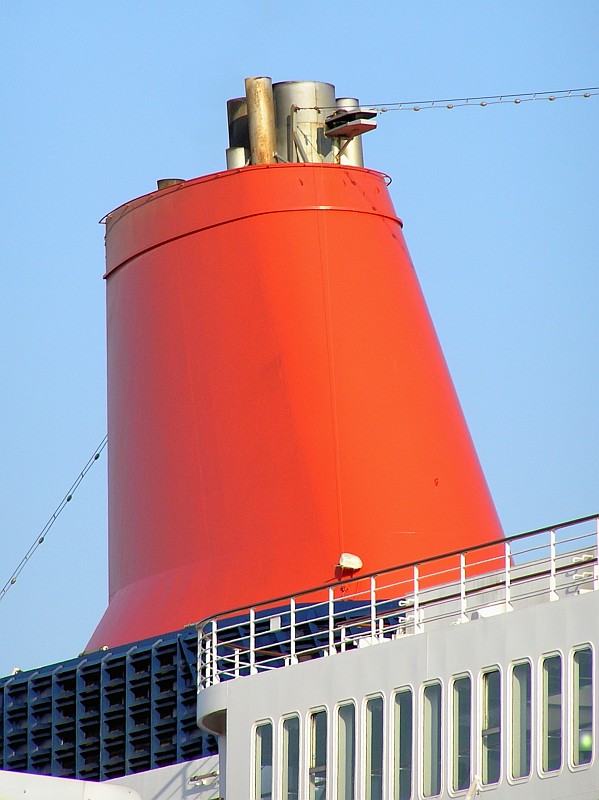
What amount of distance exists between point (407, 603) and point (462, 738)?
6.87 feet

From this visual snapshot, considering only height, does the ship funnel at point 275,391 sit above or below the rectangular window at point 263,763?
above

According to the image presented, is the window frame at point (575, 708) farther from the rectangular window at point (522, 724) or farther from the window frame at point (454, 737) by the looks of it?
the window frame at point (454, 737)

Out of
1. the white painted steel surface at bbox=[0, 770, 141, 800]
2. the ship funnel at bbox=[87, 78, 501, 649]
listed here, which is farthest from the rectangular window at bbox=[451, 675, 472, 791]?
the ship funnel at bbox=[87, 78, 501, 649]

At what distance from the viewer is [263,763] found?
59.2 ft

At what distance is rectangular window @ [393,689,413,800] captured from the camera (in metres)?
16.7

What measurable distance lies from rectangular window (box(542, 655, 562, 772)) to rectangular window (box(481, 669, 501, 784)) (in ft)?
1.59

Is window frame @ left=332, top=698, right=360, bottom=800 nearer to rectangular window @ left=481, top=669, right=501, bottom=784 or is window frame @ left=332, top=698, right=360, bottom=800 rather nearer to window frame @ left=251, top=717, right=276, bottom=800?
window frame @ left=251, top=717, right=276, bottom=800

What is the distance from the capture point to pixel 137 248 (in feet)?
80.3

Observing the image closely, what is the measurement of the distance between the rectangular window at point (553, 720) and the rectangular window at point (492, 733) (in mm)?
485

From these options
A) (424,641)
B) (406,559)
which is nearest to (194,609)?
(406,559)

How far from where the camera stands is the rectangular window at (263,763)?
17.9 m

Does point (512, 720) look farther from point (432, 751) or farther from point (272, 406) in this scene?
point (272, 406)

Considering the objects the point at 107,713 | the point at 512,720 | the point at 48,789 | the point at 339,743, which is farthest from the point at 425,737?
the point at 107,713

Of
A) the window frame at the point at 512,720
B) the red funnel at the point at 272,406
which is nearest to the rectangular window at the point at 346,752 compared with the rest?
the window frame at the point at 512,720
